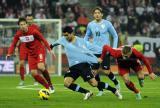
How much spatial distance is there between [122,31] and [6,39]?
6.66m

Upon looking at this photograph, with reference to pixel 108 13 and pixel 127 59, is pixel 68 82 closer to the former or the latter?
pixel 127 59

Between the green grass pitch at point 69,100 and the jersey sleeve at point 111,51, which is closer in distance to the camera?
the green grass pitch at point 69,100

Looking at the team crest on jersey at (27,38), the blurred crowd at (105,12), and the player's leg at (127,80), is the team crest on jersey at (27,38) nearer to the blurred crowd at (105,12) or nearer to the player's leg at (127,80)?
the player's leg at (127,80)

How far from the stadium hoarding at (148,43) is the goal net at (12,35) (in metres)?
3.70

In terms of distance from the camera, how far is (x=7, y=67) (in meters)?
30.7

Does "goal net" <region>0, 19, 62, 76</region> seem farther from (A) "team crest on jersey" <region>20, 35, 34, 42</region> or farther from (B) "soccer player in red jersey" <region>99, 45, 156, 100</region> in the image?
(B) "soccer player in red jersey" <region>99, 45, 156, 100</region>

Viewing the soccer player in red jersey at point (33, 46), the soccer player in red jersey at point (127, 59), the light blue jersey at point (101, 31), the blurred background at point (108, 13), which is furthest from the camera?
the blurred background at point (108, 13)

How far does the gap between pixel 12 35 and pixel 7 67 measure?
146cm

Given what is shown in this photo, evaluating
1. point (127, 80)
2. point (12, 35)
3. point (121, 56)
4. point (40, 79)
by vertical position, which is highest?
point (121, 56)

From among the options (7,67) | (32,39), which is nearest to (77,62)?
(32,39)

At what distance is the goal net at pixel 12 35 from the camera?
30.7 meters

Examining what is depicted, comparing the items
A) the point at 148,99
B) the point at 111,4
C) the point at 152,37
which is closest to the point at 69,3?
the point at 111,4

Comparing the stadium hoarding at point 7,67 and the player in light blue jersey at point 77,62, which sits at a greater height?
the player in light blue jersey at point 77,62

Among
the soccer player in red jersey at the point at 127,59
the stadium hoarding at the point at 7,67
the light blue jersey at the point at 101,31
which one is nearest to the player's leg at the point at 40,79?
the soccer player in red jersey at the point at 127,59
